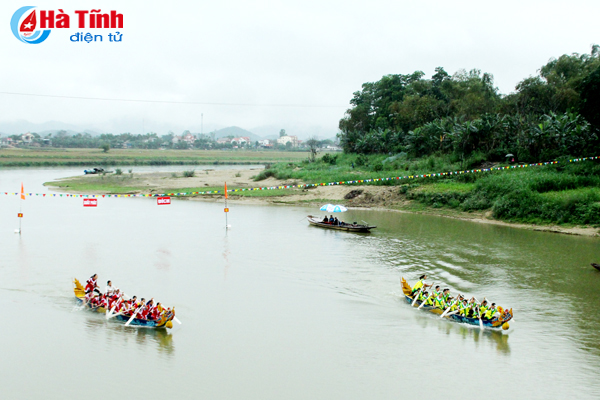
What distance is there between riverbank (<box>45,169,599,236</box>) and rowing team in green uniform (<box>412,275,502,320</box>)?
1933 centimetres

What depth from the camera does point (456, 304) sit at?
20.2 metres

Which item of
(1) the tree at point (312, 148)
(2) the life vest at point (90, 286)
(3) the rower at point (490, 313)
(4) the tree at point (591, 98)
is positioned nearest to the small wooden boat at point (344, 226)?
(3) the rower at point (490, 313)

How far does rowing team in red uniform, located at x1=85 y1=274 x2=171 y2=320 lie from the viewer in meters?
19.0

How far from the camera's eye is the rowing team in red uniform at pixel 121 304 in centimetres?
1903

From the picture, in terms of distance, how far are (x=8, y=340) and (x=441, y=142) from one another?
47568mm

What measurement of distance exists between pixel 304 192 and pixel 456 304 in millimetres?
36324

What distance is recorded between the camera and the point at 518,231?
37469mm

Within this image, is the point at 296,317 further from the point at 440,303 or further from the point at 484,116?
the point at 484,116

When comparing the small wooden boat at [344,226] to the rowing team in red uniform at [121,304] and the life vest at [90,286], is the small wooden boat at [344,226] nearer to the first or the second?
the rowing team in red uniform at [121,304]

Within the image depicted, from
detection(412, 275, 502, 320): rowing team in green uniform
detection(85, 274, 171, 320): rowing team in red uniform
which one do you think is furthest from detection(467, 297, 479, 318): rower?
detection(85, 274, 171, 320): rowing team in red uniform

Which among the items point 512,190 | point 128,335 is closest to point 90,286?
point 128,335

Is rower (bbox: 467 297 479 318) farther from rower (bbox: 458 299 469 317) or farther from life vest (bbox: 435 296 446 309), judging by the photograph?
life vest (bbox: 435 296 446 309)

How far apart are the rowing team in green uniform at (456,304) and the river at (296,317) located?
593mm

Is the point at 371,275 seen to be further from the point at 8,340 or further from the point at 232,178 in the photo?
the point at 232,178
